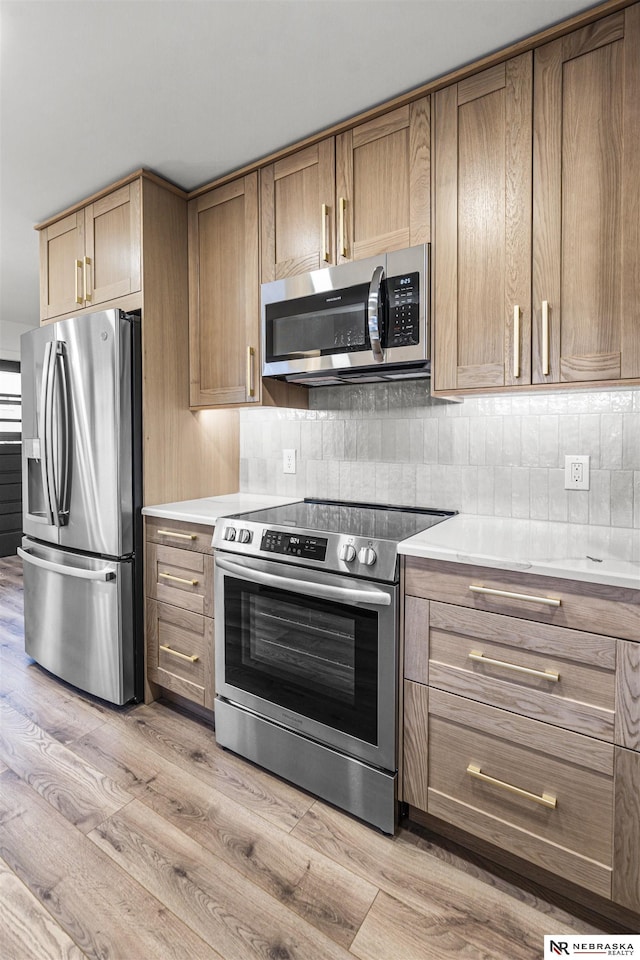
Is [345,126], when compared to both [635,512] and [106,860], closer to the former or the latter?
[635,512]

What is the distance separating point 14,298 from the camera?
4.45 metres

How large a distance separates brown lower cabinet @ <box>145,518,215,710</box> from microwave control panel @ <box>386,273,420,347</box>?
1.08 m

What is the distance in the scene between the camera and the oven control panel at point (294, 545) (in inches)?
67.1

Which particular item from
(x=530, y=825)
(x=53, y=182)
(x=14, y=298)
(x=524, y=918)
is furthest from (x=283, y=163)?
(x=14, y=298)

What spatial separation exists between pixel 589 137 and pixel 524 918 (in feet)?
7.23

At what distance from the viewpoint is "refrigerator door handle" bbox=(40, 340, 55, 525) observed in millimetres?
2434

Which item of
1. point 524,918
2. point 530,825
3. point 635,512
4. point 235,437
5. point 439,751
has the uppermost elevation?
point 235,437

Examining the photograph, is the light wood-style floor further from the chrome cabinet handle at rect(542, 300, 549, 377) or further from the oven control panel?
the chrome cabinet handle at rect(542, 300, 549, 377)

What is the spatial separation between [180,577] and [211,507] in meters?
0.35

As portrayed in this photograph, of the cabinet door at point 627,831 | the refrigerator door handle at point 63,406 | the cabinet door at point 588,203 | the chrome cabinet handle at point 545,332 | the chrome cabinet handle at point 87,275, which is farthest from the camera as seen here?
the chrome cabinet handle at point 87,275

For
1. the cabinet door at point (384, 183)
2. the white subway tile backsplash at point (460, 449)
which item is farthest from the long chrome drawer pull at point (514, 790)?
the cabinet door at point (384, 183)

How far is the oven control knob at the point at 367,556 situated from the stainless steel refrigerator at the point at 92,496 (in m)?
1.24

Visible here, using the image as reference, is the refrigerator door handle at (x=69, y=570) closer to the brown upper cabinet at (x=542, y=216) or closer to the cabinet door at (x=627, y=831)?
the brown upper cabinet at (x=542, y=216)

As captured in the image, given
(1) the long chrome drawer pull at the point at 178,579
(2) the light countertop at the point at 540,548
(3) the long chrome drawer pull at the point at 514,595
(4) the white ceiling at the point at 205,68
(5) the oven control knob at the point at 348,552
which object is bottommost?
(1) the long chrome drawer pull at the point at 178,579
